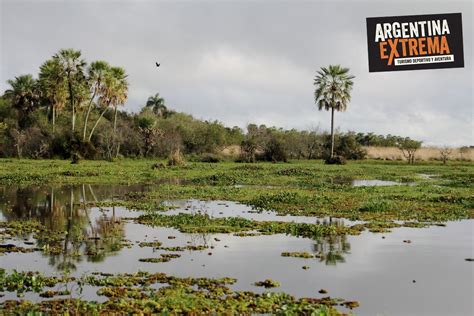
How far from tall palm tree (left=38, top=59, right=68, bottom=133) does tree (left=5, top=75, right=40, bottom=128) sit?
17.6 ft

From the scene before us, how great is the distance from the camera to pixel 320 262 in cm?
1316

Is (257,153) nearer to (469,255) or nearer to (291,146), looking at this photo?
(291,146)

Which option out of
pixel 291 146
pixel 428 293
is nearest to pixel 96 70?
pixel 291 146

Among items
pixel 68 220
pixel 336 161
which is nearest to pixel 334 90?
pixel 336 161

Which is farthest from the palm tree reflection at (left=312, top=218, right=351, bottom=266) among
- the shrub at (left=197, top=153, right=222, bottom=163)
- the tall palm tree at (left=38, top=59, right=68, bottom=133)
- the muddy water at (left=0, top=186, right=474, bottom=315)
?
the tall palm tree at (left=38, top=59, right=68, bottom=133)

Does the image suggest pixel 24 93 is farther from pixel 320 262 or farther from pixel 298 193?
pixel 320 262

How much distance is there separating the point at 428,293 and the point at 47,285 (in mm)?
8295

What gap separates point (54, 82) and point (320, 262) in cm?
5754

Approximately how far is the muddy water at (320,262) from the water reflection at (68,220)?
0.06 metres

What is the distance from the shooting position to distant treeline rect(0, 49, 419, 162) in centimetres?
6353

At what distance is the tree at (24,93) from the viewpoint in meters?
70.1

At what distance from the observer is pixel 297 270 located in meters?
12.4

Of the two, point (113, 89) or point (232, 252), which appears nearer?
point (232, 252)

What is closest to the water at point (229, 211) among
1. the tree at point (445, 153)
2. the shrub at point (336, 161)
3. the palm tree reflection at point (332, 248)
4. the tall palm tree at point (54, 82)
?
the palm tree reflection at point (332, 248)
